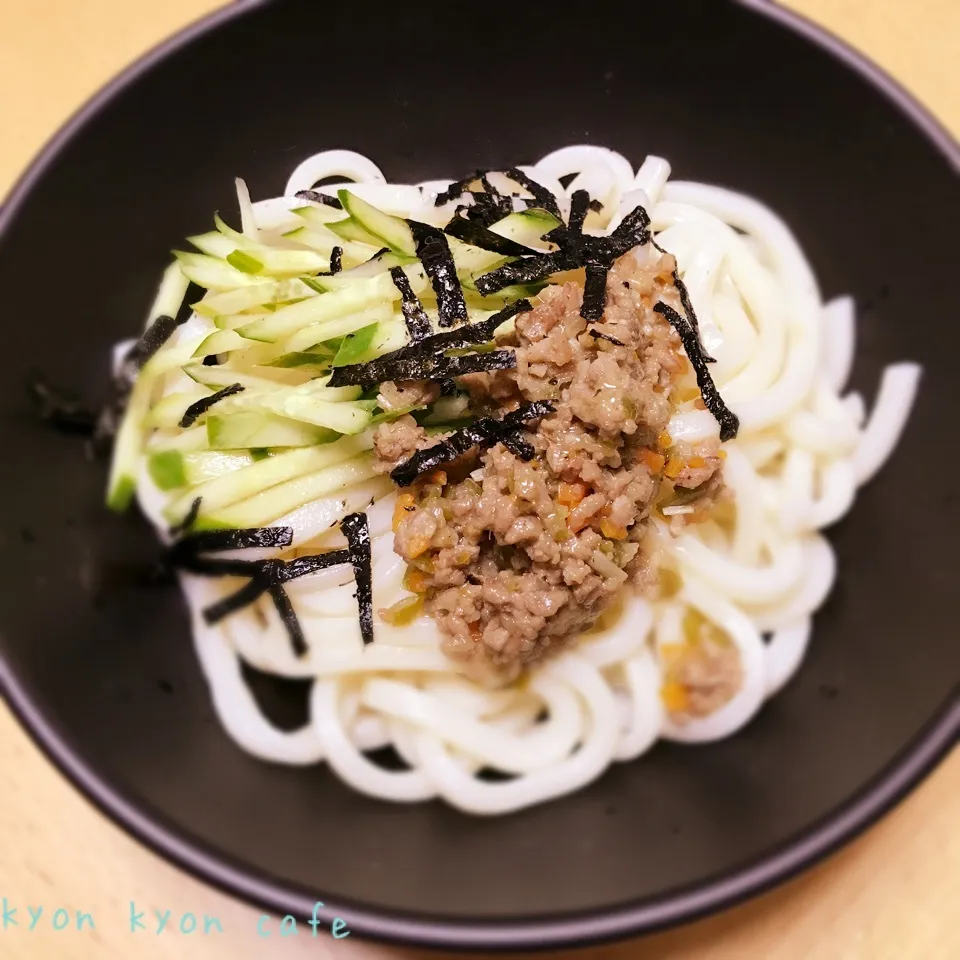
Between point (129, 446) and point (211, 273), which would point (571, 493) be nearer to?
point (211, 273)

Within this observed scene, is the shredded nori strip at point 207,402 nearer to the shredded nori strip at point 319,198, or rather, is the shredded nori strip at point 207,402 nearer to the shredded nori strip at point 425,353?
the shredded nori strip at point 425,353

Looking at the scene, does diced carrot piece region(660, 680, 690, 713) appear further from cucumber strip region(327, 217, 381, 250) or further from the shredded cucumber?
cucumber strip region(327, 217, 381, 250)

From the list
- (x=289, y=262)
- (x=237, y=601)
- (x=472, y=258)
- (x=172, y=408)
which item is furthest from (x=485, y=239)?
(x=237, y=601)

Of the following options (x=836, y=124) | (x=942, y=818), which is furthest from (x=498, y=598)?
(x=836, y=124)

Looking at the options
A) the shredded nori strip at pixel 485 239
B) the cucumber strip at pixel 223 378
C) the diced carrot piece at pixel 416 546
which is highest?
the shredded nori strip at pixel 485 239

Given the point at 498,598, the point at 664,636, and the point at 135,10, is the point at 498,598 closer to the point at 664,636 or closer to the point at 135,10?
the point at 664,636

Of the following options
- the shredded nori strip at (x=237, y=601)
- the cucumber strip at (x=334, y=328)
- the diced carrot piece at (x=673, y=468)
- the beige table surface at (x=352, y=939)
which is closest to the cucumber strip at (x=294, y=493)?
the shredded nori strip at (x=237, y=601)

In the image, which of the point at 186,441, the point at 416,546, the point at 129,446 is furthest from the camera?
the point at 129,446
